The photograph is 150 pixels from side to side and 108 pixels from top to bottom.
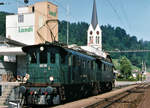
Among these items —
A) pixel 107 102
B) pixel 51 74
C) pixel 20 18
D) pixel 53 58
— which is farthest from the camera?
pixel 20 18

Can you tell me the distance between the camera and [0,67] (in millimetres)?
35188

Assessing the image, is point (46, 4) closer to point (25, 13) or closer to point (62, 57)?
point (25, 13)

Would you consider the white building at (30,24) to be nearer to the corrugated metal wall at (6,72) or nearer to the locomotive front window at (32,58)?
the corrugated metal wall at (6,72)

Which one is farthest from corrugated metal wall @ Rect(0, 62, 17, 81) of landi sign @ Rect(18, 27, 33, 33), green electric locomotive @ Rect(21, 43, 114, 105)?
landi sign @ Rect(18, 27, 33, 33)

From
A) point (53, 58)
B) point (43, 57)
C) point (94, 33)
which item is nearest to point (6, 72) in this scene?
point (43, 57)

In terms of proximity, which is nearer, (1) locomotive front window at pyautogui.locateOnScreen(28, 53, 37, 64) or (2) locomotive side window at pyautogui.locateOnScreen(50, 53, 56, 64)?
(2) locomotive side window at pyautogui.locateOnScreen(50, 53, 56, 64)

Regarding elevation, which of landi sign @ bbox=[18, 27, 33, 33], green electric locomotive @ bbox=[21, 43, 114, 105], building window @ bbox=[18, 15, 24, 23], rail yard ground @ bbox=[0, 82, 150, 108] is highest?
building window @ bbox=[18, 15, 24, 23]

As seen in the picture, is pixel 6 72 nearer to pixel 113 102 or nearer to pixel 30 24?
pixel 113 102

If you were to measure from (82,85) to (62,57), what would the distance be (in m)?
4.63

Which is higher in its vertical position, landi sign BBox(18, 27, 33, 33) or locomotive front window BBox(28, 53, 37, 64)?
landi sign BBox(18, 27, 33, 33)

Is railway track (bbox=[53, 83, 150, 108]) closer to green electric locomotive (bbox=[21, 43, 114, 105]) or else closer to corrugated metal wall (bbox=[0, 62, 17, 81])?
green electric locomotive (bbox=[21, 43, 114, 105])

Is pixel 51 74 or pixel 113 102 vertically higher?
pixel 51 74

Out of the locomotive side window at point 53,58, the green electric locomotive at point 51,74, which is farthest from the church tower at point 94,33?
the locomotive side window at point 53,58

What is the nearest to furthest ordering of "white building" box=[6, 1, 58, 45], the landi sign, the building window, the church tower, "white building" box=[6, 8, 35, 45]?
"white building" box=[6, 1, 58, 45], "white building" box=[6, 8, 35, 45], the landi sign, the building window, the church tower
